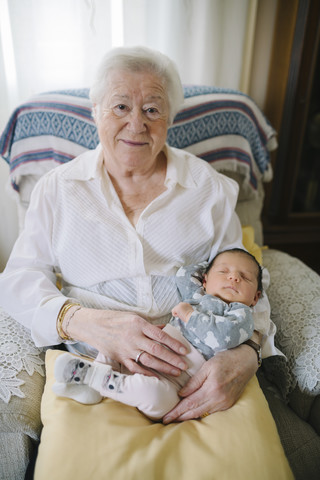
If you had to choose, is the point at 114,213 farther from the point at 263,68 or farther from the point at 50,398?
the point at 263,68

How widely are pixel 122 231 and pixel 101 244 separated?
8 centimetres

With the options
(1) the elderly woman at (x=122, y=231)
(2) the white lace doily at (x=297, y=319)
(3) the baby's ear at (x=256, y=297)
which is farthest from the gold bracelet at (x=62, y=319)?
(2) the white lace doily at (x=297, y=319)

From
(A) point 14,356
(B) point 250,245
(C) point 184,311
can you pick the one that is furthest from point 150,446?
(B) point 250,245

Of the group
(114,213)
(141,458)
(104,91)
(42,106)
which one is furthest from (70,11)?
(141,458)

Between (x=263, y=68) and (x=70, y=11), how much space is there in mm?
1151

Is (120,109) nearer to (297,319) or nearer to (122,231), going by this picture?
(122,231)

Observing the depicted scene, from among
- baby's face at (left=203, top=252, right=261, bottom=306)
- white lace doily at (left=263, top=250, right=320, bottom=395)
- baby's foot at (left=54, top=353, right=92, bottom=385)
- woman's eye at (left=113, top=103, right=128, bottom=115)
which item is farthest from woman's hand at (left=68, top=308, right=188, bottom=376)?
woman's eye at (left=113, top=103, right=128, bottom=115)

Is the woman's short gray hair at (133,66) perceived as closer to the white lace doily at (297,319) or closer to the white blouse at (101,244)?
the white blouse at (101,244)

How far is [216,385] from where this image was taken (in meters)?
0.86

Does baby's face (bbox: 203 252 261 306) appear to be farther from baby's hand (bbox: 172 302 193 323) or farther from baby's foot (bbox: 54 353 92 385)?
baby's foot (bbox: 54 353 92 385)

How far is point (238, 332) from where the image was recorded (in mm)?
913

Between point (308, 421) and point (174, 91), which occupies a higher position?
point (174, 91)

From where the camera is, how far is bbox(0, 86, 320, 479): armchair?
86cm

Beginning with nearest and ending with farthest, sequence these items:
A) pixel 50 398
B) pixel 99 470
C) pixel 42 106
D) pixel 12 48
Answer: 1. pixel 99 470
2. pixel 50 398
3. pixel 42 106
4. pixel 12 48
